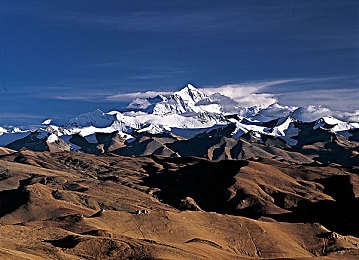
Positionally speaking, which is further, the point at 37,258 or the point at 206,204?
the point at 206,204

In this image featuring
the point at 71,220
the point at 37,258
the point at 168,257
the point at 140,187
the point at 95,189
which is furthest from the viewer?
the point at 140,187

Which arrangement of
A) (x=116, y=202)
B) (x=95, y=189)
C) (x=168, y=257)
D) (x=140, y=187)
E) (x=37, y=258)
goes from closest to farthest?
(x=37, y=258), (x=168, y=257), (x=116, y=202), (x=95, y=189), (x=140, y=187)

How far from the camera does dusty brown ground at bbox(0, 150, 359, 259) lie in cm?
7556

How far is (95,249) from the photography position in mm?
72312

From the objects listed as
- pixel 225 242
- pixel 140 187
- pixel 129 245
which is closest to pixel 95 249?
pixel 129 245

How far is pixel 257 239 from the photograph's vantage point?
101438 mm

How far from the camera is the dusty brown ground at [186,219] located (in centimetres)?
7556

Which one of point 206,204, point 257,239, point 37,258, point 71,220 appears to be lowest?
point 206,204

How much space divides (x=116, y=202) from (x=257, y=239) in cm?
5927

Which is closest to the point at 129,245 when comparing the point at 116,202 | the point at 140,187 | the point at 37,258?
the point at 37,258

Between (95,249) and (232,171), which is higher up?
(95,249)

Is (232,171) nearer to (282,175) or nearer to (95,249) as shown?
(282,175)

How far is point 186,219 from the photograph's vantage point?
108 meters

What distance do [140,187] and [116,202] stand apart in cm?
4340
